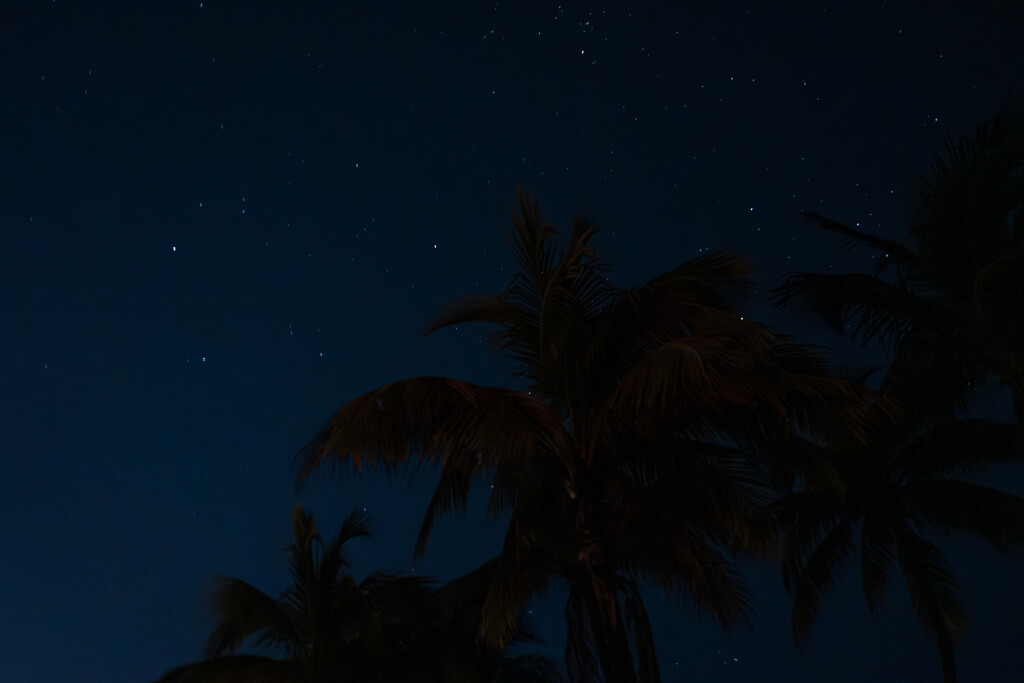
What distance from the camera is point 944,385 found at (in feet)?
44.1

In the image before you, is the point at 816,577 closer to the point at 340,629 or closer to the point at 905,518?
the point at 905,518

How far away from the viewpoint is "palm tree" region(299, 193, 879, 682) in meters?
8.77

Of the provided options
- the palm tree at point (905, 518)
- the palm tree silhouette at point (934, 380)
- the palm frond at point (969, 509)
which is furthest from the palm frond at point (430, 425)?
the palm frond at point (969, 509)

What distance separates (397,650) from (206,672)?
288cm

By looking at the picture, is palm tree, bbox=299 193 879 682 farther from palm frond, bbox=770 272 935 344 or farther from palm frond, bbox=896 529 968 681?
palm frond, bbox=896 529 968 681

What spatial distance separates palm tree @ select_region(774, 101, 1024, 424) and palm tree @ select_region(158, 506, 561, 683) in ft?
21.1

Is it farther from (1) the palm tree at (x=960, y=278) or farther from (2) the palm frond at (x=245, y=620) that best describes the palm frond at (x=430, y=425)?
(2) the palm frond at (x=245, y=620)

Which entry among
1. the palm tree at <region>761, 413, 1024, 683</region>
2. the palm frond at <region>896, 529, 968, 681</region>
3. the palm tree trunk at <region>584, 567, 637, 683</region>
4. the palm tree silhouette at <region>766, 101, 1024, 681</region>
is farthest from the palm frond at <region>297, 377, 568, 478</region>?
the palm frond at <region>896, 529, 968, 681</region>

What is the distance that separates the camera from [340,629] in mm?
15188

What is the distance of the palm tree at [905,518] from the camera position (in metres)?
15.3

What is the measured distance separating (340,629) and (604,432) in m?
7.63

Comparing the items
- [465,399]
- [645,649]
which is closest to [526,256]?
[465,399]

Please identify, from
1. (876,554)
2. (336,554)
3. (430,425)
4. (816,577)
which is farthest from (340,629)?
(876,554)

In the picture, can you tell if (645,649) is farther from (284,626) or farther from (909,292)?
(284,626)
